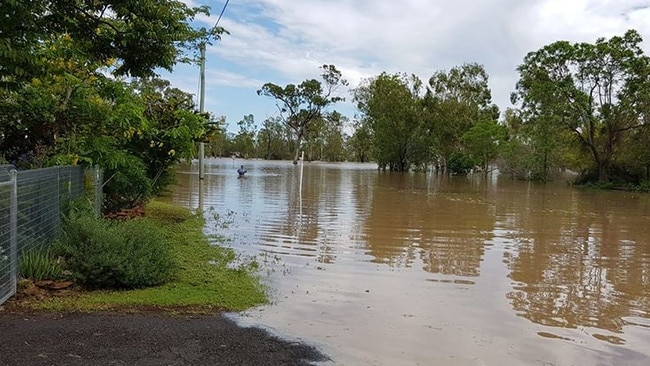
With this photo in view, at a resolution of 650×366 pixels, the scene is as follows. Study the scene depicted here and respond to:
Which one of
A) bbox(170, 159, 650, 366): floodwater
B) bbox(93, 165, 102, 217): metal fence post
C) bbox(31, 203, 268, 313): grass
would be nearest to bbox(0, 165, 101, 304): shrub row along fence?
bbox(31, 203, 268, 313): grass

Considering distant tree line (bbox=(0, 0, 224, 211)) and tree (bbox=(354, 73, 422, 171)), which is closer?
distant tree line (bbox=(0, 0, 224, 211))

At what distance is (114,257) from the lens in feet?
20.8

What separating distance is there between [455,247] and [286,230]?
4.01 m

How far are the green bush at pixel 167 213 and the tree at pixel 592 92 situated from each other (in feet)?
109

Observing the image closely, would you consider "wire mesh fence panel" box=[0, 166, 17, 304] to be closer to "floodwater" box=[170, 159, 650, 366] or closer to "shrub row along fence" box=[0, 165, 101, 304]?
"shrub row along fence" box=[0, 165, 101, 304]

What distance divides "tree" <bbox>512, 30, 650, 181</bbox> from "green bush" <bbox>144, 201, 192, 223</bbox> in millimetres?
33252

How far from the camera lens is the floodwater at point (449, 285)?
17.8 ft

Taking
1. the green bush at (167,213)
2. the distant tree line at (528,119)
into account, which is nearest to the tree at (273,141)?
the distant tree line at (528,119)

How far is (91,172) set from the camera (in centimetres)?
1013

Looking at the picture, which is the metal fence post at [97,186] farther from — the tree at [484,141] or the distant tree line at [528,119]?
the tree at [484,141]

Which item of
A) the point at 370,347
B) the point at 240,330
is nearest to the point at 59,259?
the point at 240,330

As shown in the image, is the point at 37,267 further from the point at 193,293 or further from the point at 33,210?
the point at 193,293

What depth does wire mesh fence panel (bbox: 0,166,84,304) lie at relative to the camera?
18.7 ft

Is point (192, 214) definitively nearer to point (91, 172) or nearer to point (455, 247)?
point (91, 172)
